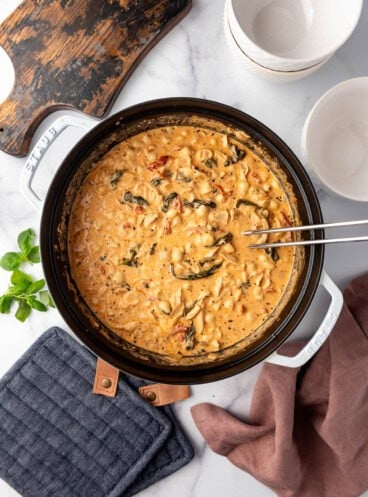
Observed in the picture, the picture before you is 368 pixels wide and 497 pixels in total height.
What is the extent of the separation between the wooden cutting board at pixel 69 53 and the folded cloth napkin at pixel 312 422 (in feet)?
3.52

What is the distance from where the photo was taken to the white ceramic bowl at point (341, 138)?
1935mm

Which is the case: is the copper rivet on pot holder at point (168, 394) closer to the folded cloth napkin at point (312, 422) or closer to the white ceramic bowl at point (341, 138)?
the folded cloth napkin at point (312, 422)

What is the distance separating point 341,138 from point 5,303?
1267 mm

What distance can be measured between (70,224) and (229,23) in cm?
80

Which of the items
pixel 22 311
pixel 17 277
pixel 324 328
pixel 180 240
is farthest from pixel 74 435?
pixel 324 328

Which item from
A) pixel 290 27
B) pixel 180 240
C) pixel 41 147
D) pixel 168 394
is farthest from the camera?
pixel 168 394

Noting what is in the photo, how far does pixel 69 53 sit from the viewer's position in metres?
2.05

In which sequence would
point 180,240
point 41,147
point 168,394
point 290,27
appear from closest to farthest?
point 41,147 → point 180,240 → point 290,27 → point 168,394

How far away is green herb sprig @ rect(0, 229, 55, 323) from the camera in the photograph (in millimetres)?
2076

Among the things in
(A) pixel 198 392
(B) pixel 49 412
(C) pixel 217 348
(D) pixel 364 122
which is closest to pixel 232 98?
(D) pixel 364 122

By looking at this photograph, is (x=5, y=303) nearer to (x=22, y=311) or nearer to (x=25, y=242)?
(x=22, y=311)

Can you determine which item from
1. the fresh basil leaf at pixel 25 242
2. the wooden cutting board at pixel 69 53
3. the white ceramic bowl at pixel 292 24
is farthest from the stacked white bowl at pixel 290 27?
the fresh basil leaf at pixel 25 242

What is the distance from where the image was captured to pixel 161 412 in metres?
2.15

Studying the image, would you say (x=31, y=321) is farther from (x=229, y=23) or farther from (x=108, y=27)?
(x=229, y=23)
